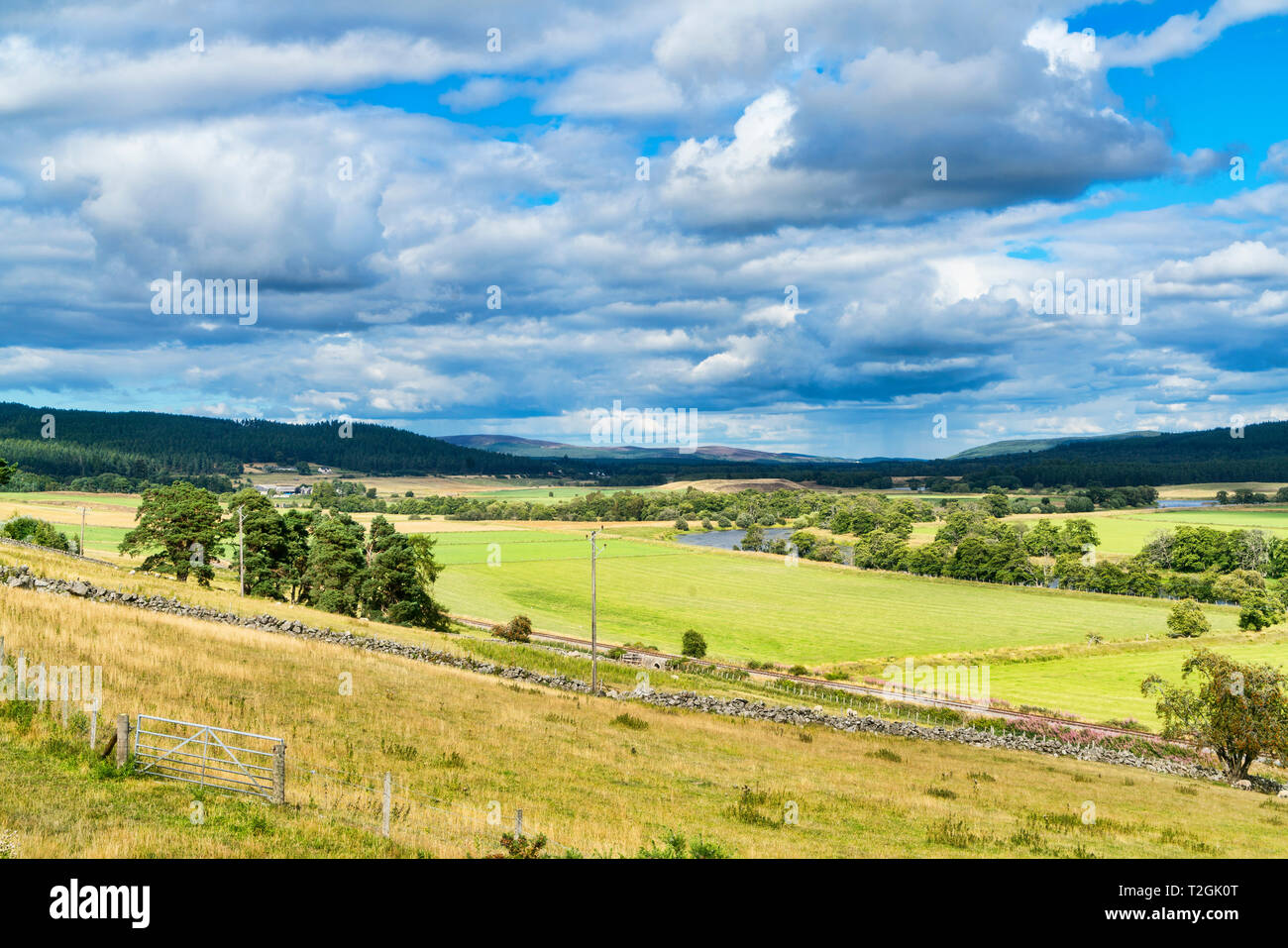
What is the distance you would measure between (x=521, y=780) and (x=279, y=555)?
237ft

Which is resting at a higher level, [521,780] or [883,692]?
[521,780]

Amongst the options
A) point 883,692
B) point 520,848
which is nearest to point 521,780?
point 520,848

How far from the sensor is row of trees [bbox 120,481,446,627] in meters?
81.1

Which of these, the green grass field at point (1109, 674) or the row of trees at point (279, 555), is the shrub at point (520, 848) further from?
the row of trees at point (279, 555)

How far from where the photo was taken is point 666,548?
7328 inches

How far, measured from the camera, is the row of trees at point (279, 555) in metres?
81.1

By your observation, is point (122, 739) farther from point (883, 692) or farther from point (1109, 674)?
point (1109, 674)

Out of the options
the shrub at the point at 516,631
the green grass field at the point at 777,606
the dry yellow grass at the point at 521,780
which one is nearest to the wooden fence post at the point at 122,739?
the dry yellow grass at the point at 521,780

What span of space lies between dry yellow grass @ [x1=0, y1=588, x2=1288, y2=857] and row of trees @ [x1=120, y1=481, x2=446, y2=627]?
40011mm

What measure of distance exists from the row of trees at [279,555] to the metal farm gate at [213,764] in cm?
6225

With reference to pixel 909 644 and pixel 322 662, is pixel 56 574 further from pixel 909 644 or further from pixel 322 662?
pixel 909 644

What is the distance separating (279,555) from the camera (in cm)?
8931

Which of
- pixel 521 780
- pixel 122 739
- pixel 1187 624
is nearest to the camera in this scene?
pixel 122 739

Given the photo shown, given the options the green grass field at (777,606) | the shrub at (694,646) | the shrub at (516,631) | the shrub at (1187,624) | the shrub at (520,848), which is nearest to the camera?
the shrub at (520,848)
